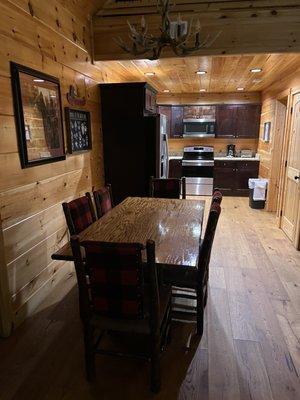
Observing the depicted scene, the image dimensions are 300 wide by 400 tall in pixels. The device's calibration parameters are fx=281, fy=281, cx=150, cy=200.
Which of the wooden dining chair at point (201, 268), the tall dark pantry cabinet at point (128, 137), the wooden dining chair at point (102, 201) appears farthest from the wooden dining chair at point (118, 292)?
the tall dark pantry cabinet at point (128, 137)

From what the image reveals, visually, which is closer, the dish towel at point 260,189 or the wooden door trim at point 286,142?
the wooden door trim at point 286,142

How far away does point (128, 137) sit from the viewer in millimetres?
3760

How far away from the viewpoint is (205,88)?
6148mm

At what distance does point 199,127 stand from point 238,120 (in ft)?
3.00

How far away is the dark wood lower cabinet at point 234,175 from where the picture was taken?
643 centimetres

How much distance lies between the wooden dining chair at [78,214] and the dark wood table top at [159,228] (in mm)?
99

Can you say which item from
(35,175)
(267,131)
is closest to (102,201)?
(35,175)

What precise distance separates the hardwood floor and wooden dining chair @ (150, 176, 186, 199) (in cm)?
105

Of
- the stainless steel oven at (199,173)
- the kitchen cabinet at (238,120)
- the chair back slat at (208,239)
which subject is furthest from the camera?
the stainless steel oven at (199,173)

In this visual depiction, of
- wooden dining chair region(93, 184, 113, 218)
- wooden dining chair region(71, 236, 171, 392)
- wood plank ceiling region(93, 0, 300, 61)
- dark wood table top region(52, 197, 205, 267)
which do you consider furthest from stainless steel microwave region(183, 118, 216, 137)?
wooden dining chair region(71, 236, 171, 392)

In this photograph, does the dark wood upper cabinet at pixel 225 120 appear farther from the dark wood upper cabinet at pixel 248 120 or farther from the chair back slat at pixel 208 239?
the chair back slat at pixel 208 239

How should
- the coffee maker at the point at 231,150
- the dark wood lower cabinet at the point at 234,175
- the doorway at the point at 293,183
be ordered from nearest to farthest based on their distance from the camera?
the doorway at the point at 293,183, the dark wood lower cabinet at the point at 234,175, the coffee maker at the point at 231,150

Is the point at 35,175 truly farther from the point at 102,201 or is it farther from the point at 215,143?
the point at 215,143

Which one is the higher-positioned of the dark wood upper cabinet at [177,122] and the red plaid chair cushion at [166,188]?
the dark wood upper cabinet at [177,122]
